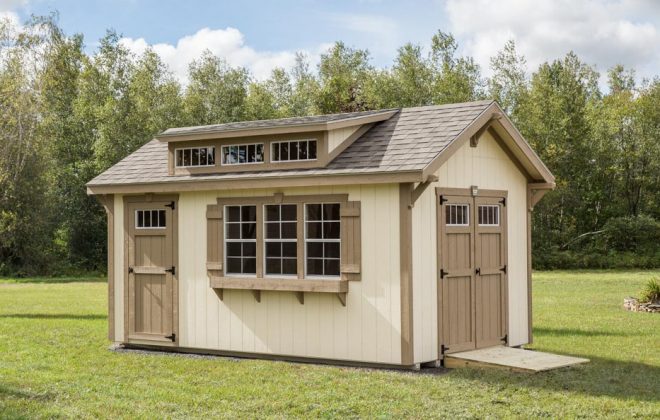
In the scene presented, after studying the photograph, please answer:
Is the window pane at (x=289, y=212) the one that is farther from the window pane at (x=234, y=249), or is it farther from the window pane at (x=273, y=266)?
the window pane at (x=234, y=249)

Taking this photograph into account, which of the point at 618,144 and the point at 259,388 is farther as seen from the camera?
the point at 618,144

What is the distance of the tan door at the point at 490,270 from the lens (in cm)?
1198

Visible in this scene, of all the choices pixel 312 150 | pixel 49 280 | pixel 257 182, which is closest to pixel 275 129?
pixel 312 150

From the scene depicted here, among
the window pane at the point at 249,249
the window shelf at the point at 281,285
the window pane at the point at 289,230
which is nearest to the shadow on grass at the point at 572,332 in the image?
the window shelf at the point at 281,285

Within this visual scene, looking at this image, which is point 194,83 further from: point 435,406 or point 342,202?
point 435,406

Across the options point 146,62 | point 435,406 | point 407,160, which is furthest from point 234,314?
point 146,62

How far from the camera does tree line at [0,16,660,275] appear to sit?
33312 mm

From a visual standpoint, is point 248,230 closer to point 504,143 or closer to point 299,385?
point 299,385

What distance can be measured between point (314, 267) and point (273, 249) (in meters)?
0.71

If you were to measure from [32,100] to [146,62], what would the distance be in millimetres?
10455

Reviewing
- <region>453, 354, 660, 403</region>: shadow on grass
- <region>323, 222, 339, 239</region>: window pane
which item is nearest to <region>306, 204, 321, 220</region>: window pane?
<region>323, 222, 339, 239</region>: window pane

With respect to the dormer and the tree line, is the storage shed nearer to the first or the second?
the dormer

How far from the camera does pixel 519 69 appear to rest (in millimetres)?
42188

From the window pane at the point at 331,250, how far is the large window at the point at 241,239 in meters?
1.14
